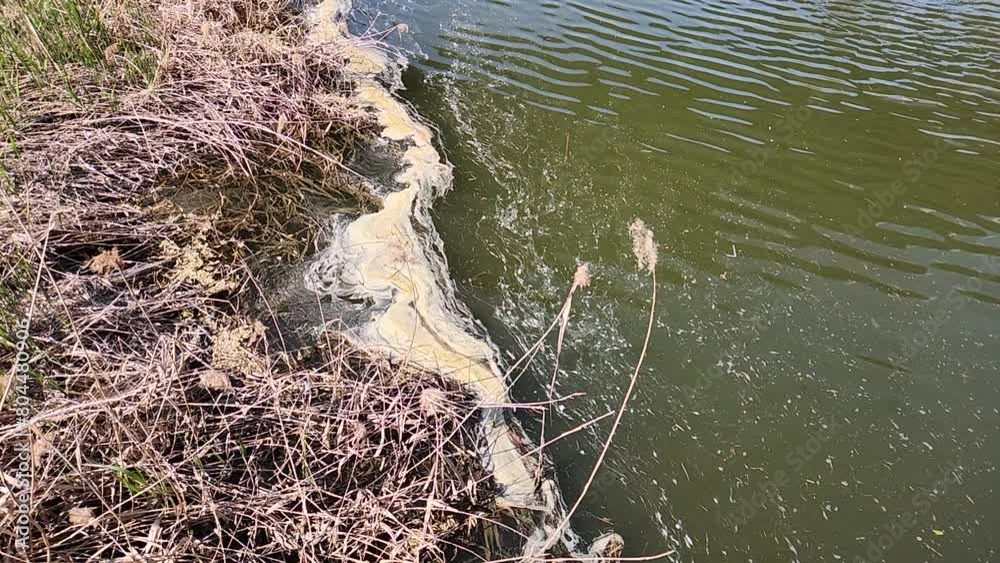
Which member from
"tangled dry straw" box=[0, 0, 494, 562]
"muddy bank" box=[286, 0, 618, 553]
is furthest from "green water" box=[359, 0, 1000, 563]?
"tangled dry straw" box=[0, 0, 494, 562]

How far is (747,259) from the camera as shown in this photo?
11.7 feet

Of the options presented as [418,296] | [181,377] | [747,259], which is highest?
[181,377]

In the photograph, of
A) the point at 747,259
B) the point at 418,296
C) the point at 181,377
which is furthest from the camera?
the point at 747,259

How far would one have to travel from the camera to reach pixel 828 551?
2.24 metres

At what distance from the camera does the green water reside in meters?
2.41

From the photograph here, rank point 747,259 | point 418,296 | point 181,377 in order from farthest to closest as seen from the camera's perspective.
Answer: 1. point 747,259
2. point 418,296
3. point 181,377

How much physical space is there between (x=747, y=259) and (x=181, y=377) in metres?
3.09

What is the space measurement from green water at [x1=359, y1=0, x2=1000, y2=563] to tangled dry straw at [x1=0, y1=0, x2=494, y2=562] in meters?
0.73

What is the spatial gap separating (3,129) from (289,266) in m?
1.71

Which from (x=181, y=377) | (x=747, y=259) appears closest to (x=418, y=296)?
(x=181, y=377)

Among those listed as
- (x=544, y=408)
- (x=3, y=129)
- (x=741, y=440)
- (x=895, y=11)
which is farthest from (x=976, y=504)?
(x=895, y=11)

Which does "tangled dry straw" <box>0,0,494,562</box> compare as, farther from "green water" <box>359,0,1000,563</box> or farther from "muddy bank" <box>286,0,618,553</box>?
"green water" <box>359,0,1000,563</box>

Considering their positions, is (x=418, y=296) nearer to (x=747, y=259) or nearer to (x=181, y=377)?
(x=181, y=377)

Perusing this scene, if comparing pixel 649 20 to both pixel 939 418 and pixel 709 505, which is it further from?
pixel 709 505
